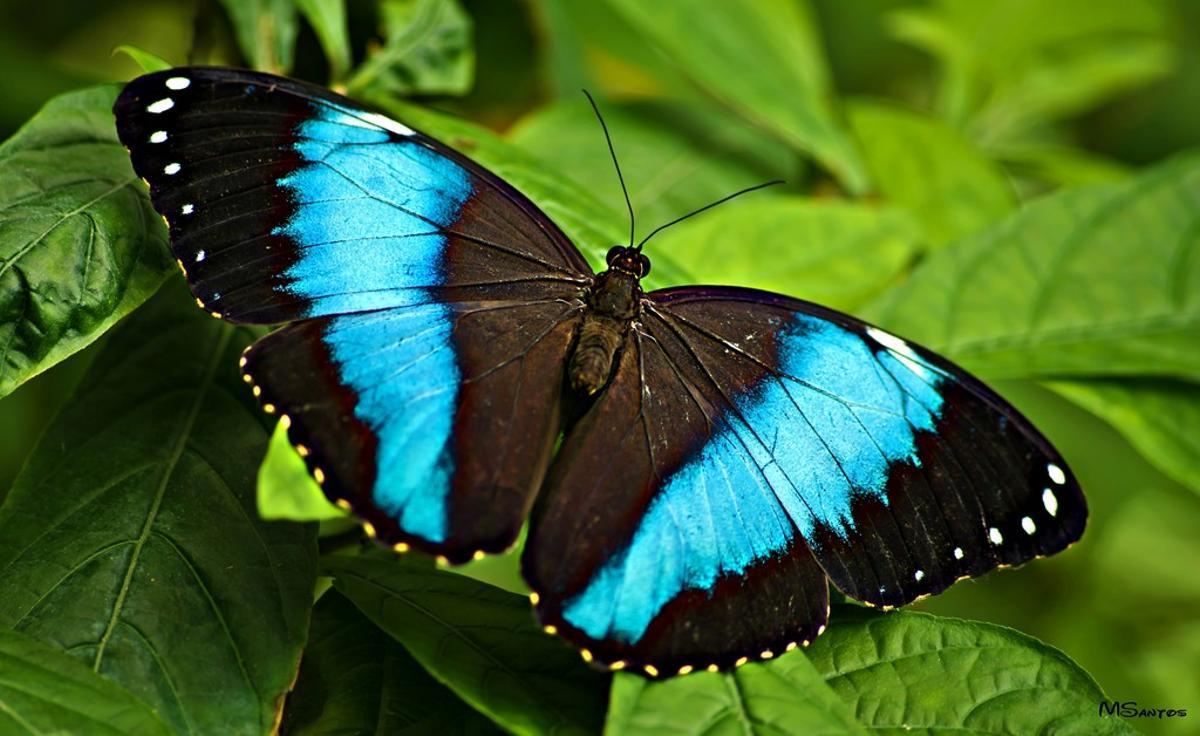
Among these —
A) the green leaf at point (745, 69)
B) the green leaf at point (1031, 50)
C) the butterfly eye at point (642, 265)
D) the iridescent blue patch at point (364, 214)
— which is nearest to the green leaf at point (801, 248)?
the green leaf at point (745, 69)

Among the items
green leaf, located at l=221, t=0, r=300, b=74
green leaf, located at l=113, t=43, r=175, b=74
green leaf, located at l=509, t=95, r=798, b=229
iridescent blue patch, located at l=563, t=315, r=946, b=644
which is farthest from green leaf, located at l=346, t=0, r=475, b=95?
iridescent blue patch, located at l=563, t=315, r=946, b=644

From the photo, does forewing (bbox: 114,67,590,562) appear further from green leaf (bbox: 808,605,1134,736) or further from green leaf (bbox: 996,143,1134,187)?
green leaf (bbox: 996,143,1134,187)

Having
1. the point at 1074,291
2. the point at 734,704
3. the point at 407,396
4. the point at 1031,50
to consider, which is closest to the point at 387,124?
the point at 407,396

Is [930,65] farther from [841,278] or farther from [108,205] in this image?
[108,205]

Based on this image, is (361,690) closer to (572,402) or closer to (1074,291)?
(572,402)

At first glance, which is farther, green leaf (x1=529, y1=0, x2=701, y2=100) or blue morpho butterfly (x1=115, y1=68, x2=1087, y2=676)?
green leaf (x1=529, y1=0, x2=701, y2=100)

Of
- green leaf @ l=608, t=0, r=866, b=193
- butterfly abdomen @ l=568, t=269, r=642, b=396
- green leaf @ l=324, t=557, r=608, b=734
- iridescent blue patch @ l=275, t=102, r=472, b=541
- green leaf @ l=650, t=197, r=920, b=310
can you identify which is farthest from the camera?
green leaf @ l=608, t=0, r=866, b=193

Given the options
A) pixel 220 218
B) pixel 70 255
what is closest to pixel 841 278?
pixel 220 218
